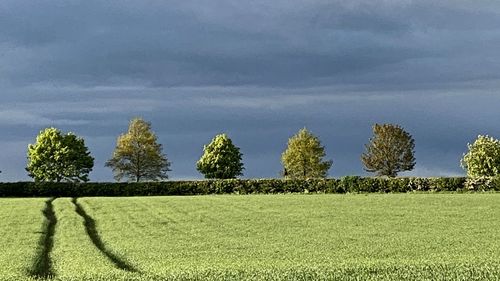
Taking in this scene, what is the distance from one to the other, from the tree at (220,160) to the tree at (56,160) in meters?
19.1

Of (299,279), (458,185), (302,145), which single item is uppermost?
(302,145)

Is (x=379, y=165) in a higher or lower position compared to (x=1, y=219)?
higher

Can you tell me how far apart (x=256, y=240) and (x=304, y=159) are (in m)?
95.4

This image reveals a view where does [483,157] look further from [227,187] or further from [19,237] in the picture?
[19,237]

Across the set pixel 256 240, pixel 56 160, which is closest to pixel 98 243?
pixel 256 240

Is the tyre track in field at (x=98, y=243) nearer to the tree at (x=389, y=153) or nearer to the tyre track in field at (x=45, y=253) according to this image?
the tyre track in field at (x=45, y=253)

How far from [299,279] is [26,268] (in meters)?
11.6

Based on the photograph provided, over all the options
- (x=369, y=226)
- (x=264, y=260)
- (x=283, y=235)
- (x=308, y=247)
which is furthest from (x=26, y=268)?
(x=369, y=226)

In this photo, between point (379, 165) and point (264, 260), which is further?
point (379, 165)

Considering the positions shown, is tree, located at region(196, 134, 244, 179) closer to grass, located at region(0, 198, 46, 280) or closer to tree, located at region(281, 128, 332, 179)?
tree, located at region(281, 128, 332, 179)

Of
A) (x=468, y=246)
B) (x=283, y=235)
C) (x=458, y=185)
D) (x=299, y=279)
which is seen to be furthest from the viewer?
(x=458, y=185)

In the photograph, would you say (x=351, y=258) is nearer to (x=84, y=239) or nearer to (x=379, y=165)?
(x=84, y=239)

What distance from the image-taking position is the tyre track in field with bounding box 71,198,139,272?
2751 cm

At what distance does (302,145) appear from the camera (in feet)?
426
